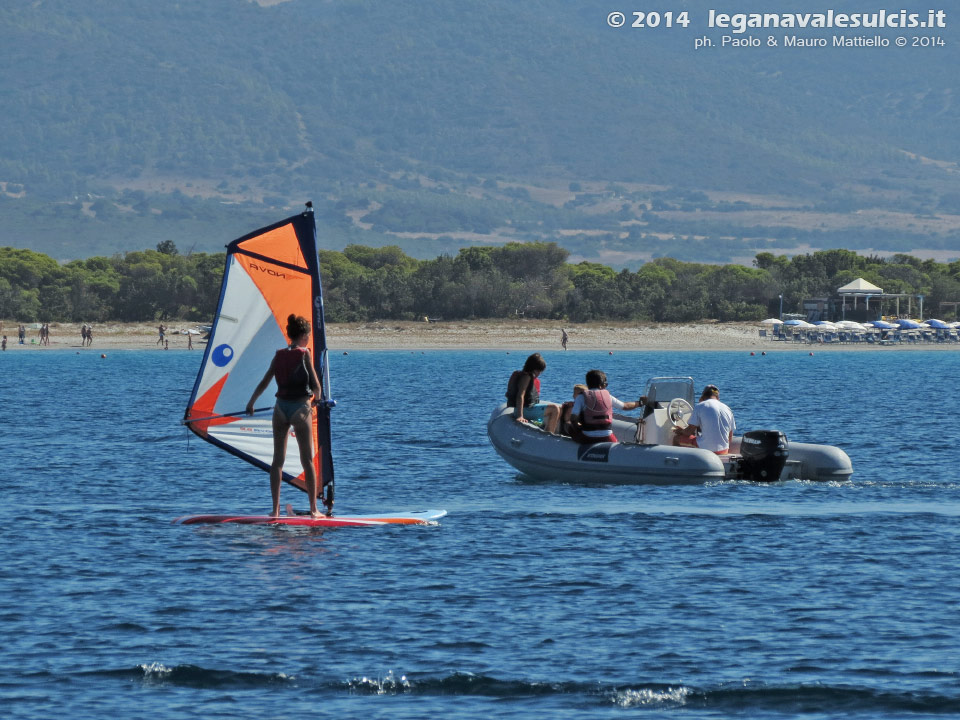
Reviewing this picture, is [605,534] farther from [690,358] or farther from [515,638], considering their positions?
[690,358]

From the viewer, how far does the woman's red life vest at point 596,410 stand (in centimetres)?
2048

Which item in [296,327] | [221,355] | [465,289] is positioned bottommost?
[221,355]

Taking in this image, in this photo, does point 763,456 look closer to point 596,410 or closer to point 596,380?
point 596,410

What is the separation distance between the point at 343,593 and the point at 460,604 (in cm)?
112

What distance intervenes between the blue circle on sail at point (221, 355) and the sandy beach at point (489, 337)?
7929 centimetres

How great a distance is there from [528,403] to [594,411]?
1.41 m

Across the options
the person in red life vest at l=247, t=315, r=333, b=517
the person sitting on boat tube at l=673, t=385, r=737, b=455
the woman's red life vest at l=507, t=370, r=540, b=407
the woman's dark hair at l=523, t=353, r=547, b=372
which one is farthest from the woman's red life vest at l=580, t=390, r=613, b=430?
the person in red life vest at l=247, t=315, r=333, b=517

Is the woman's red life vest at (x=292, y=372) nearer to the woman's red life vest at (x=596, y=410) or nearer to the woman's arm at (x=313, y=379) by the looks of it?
the woman's arm at (x=313, y=379)

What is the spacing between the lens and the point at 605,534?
17172 mm

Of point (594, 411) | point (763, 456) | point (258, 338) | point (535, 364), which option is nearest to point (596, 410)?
point (594, 411)

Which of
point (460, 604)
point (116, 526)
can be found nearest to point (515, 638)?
point (460, 604)

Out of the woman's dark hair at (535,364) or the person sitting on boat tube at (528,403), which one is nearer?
the woman's dark hair at (535,364)

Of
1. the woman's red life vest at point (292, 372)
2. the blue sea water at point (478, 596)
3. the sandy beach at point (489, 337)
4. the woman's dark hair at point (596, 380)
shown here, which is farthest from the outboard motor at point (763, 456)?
the sandy beach at point (489, 337)

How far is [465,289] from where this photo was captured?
382 ft
